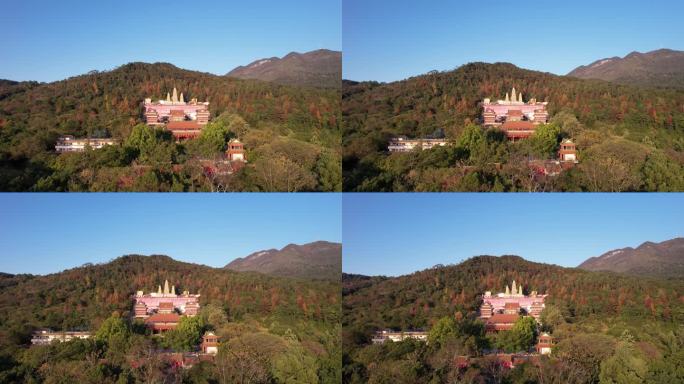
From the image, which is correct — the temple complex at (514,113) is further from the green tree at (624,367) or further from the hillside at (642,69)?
the green tree at (624,367)

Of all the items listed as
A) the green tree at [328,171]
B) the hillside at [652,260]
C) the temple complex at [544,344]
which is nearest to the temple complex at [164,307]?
the green tree at [328,171]

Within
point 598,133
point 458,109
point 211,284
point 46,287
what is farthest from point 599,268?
point 46,287

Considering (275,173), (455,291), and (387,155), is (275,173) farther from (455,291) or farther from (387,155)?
(455,291)

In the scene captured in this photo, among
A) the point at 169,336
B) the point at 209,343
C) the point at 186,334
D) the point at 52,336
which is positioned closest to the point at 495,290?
the point at 209,343

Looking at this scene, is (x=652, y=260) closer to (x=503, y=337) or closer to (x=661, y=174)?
(x=661, y=174)

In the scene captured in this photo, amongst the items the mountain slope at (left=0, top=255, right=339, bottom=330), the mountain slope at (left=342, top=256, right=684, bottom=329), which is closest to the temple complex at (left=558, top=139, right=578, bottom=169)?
the mountain slope at (left=342, top=256, right=684, bottom=329)

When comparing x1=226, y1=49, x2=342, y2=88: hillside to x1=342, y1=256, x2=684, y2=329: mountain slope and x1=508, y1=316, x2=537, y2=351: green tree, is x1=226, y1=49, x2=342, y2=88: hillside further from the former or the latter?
x1=508, y1=316, x2=537, y2=351: green tree
